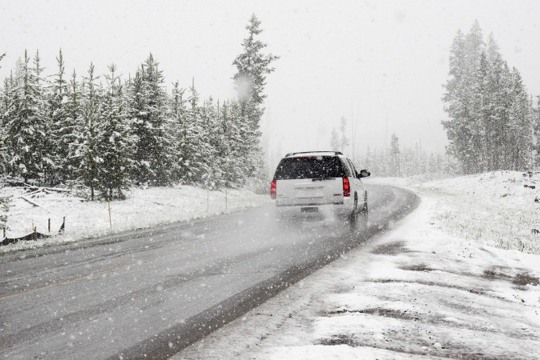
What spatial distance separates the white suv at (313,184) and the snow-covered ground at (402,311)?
111 inches

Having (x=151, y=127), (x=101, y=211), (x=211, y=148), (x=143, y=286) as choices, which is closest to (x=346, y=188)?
(x=143, y=286)

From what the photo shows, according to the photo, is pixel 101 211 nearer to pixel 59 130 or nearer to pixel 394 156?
pixel 59 130

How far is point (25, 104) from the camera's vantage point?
88.8ft

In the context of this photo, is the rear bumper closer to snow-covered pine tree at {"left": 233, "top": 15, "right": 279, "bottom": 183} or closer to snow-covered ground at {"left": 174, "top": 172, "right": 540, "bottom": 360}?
snow-covered ground at {"left": 174, "top": 172, "right": 540, "bottom": 360}

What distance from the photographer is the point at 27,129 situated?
26656 millimetres

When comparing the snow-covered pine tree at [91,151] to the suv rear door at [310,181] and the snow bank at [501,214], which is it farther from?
the snow bank at [501,214]

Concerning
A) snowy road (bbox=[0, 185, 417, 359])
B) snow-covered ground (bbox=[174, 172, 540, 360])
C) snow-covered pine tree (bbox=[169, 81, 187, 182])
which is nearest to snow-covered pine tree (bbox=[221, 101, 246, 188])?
snow-covered pine tree (bbox=[169, 81, 187, 182])

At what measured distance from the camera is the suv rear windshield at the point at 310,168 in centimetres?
1327

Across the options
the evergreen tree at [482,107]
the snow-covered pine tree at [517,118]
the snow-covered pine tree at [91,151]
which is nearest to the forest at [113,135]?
the snow-covered pine tree at [91,151]

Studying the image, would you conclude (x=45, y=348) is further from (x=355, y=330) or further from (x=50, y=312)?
(x=355, y=330)

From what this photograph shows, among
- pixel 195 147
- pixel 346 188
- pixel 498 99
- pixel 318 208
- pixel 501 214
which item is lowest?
pixel 501 214

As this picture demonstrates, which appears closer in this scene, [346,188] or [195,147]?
[346,188]

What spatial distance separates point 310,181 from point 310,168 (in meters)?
0.42

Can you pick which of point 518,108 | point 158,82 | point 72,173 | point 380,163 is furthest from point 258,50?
point 380,163
